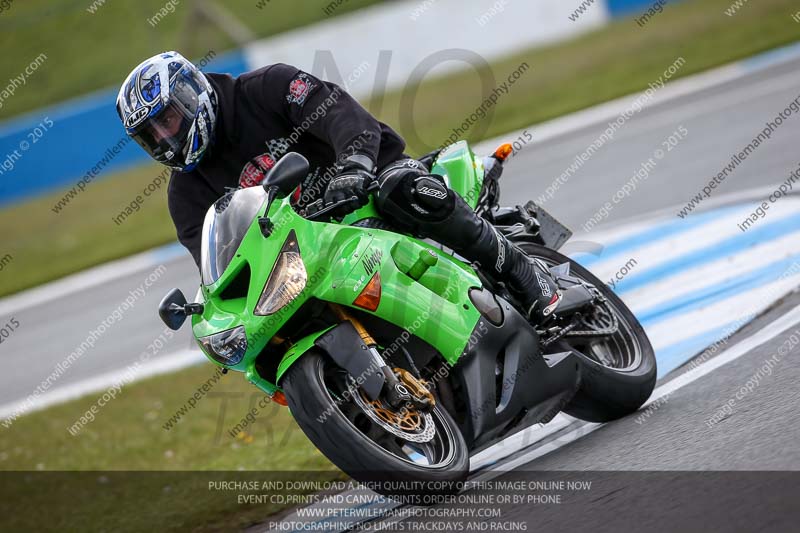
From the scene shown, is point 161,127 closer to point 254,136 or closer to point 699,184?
point 254,136

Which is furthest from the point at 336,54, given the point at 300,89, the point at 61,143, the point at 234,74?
the point at 300,89

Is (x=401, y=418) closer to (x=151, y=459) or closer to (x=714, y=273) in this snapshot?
(x=151, y=459)

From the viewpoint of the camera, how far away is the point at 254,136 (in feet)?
16.6

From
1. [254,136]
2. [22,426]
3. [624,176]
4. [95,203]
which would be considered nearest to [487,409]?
[254,136]

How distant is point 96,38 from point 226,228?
2368 cm

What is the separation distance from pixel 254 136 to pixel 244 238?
3.21 ft

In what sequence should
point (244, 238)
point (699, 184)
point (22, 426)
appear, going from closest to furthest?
point (244, 238), point (22, 426), point (699, 184)

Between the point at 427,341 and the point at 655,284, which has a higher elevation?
the point at 427,341

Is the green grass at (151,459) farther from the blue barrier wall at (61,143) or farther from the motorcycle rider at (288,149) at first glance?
the blue barrier wall at (61,143)

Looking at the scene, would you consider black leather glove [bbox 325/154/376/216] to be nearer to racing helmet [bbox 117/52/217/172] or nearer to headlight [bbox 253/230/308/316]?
headlight [bbox 253/230/308/316]

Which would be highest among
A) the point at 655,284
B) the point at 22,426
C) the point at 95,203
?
the point at 655,284

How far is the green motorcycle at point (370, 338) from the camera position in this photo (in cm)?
405

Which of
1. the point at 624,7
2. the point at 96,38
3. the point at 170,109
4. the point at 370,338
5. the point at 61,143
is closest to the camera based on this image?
the point at 370,338

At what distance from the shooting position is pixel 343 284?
13.7 ft
